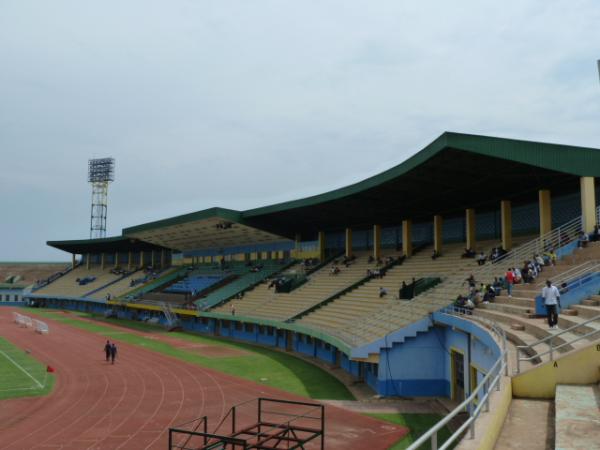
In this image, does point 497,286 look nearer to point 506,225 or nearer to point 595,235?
point 595,235

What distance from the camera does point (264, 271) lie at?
5419cm

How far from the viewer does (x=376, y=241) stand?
43625 mm

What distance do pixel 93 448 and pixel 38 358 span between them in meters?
21.0

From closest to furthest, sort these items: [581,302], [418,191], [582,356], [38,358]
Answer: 1. [582,356]
2. [581,302]
3. [418,191]
4. [38,358]

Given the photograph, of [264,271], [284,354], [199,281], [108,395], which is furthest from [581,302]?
[199,281]

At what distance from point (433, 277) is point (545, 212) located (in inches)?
274

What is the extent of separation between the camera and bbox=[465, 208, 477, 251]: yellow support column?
33.9 m

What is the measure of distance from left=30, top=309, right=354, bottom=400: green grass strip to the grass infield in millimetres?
6253

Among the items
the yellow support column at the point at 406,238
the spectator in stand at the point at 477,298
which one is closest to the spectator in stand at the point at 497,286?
the spectator in stand at the point at 477,298

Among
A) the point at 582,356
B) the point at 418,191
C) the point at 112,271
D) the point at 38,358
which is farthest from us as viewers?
the point at 112,271

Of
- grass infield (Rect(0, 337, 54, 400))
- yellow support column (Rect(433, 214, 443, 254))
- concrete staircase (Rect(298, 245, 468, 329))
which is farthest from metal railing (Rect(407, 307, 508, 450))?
grass infield (Rect(0, 337, 54, 400))

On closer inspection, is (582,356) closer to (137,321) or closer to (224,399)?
(224,399)

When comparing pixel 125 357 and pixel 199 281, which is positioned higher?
pixel 199 281

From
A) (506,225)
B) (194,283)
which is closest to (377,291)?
(506,225)
